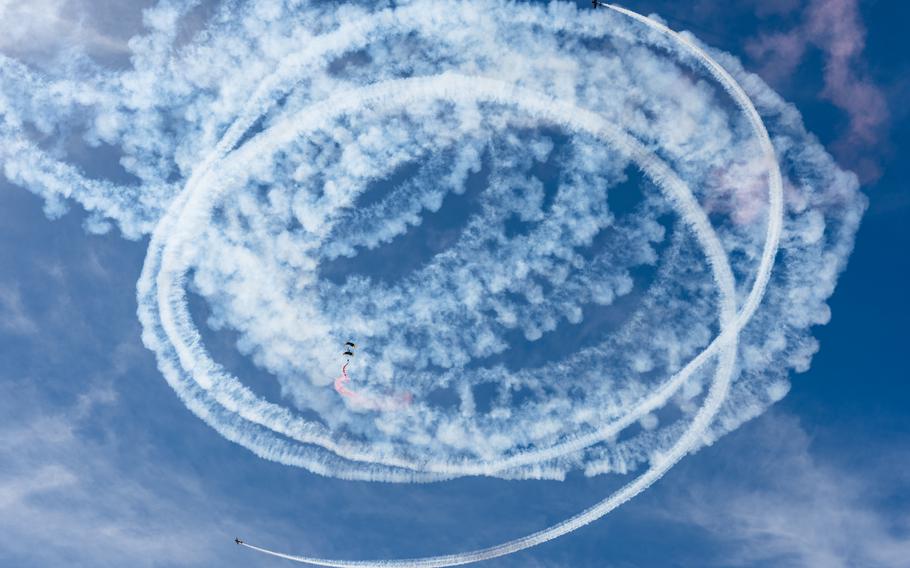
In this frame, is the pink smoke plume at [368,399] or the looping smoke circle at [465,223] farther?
the pink smoke plume at [368,399]

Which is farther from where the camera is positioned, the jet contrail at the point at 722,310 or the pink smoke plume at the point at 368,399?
the pink smoke plume at the point at 368,399

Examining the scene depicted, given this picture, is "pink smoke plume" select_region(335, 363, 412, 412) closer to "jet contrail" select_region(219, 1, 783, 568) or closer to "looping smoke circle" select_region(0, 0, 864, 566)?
"looping smoke circle" select_region(0, 0, 864, 566)

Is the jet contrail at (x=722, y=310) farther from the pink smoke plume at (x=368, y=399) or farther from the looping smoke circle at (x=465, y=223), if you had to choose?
the pink smoke plume at (x=368, y=399)

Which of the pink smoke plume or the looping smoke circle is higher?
the looping smoke circle

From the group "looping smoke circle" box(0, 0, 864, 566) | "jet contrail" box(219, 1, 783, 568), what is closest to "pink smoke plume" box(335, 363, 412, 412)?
"looping smoke circle" box(0, 0, 864, 566)

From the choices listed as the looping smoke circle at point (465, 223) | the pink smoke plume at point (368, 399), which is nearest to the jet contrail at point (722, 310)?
the looping smoke circle at point (465, 223)

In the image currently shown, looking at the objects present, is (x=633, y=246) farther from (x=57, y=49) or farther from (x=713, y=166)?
(x=57, y=49)

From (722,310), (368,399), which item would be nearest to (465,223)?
(368,399)

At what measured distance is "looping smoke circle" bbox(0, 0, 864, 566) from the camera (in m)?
34.0

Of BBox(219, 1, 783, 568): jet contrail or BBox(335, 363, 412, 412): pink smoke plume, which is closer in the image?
BBox(219, 1, 783, 568): jet contrail

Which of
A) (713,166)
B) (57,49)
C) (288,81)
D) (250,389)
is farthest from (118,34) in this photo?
(713,166)

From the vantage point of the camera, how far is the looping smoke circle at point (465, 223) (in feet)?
112

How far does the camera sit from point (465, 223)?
36.2 metres

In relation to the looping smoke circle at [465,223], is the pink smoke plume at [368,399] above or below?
below
